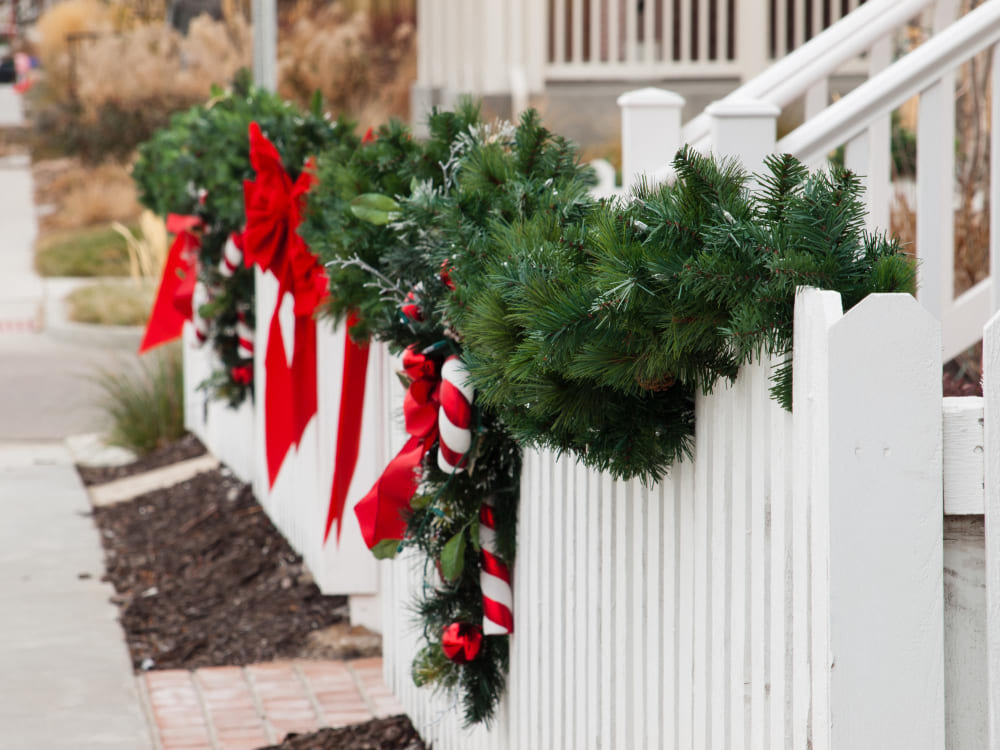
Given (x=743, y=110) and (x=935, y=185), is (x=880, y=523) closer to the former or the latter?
(x=743, y=110)

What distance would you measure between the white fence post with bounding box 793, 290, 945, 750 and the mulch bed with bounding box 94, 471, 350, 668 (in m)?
3.45

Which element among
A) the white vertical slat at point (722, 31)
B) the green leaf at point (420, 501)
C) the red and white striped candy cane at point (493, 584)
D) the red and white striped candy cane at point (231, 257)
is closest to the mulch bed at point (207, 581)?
the red and white striped candy cane at point (231, 257)

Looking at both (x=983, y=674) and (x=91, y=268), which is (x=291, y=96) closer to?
(x=91, y=268)

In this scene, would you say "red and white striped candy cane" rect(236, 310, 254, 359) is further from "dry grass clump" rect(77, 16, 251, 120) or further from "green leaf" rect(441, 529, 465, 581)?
"dry grass clump" rect(77, 16, 251, 120)

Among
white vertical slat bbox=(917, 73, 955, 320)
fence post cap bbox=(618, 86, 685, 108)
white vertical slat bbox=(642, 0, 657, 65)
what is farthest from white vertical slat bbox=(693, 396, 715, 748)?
white vertical slat bbox=(642, 0, 657, 65)

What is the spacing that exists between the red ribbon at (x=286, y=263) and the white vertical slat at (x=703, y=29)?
941 centimetres

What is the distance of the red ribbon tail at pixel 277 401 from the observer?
5.29 metres

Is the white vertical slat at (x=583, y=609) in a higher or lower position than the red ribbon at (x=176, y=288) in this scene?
lower

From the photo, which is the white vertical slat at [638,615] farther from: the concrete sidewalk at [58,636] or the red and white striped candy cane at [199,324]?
the red and white striped candy cane at [199,324]

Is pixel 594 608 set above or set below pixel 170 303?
below

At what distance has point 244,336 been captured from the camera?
6168mm

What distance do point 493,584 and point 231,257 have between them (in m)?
Answer: 3.35

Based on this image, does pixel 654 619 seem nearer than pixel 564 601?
Yes

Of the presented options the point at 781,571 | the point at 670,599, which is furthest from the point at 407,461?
the point at 781,571
